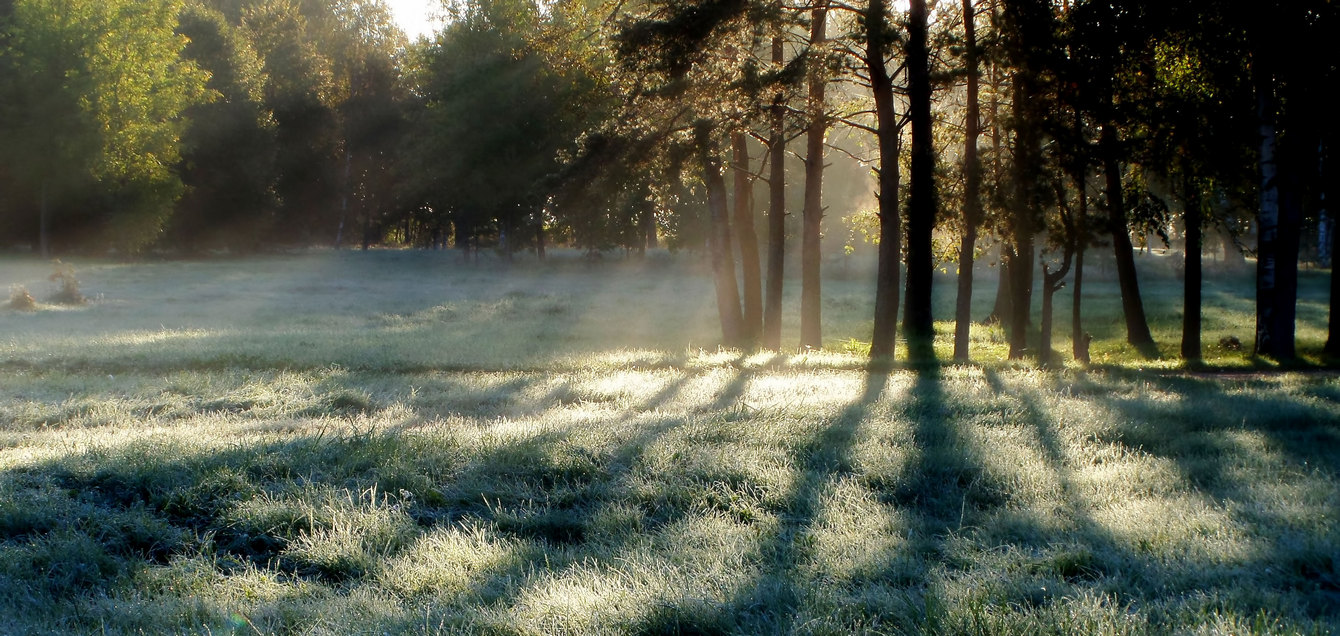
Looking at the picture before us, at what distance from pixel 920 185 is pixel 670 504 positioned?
1233 cm

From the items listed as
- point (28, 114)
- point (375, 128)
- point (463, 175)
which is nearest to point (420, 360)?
point (463, 175)

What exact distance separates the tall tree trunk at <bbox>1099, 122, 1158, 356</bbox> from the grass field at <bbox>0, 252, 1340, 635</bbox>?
5905 mm

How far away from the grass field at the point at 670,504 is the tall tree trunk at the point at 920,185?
501 cm

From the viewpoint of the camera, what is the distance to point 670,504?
5.95m

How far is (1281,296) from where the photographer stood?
60.7ft

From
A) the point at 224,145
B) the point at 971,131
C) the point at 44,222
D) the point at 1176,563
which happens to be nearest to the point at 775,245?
the point at 971,131

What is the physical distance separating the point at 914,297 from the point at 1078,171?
352 centimetres

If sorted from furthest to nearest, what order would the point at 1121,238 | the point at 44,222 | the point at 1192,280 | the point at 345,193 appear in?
the point at 345,193
the point at 44,222
the point at 1121,238
the point at 1192,280

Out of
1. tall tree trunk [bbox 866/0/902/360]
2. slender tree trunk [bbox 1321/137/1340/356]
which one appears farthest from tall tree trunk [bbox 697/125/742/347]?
slender tree trunk [bbox 1321/137/1340/356]

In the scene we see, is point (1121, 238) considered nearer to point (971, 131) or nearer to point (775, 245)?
point (971, 131)

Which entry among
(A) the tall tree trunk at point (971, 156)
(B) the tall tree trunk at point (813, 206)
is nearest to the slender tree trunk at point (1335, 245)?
(A) the tall tree trunk at point (971, 156)

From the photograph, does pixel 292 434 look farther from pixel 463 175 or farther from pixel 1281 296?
pixel 463 175

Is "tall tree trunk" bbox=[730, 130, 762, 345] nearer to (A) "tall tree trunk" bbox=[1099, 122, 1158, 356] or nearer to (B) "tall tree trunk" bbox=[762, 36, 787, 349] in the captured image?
(B) "tall tree trunk" bbox=[762, 36, 787, 349]

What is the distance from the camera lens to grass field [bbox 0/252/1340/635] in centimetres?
419
